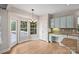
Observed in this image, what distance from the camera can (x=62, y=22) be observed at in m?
1.43

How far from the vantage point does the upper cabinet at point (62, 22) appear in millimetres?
1373

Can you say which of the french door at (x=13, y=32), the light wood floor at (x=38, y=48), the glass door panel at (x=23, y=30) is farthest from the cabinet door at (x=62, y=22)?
the french door at (x=13, y=32)

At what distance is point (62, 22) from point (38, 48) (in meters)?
0.51

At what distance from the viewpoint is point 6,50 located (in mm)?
1315

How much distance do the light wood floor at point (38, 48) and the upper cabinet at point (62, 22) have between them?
0.93ft

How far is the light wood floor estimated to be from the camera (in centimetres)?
134

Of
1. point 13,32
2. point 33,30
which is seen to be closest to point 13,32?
point 13,32

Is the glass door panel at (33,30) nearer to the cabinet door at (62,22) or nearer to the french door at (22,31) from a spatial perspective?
the french door at (22,31)

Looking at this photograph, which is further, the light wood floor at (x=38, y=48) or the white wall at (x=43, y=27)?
the white wall at (x=43, y=27)

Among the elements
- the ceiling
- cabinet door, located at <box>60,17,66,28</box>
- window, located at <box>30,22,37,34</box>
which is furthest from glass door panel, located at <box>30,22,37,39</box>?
cabinet door, located at <box>60,17,66,28</box>

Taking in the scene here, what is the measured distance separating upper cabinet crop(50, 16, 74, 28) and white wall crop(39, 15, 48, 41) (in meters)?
0.09

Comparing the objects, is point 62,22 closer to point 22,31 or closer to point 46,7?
point 46,7

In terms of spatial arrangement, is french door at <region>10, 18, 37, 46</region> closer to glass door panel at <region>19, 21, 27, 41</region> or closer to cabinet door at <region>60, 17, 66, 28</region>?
glass door panel at <region>19, 21, 27, 41</region>
